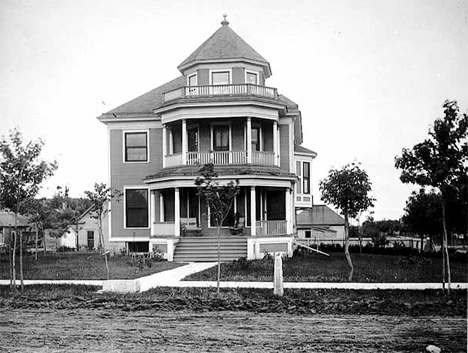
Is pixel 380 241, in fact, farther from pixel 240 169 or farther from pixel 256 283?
pixel 256 283

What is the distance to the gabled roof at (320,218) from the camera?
58.5m

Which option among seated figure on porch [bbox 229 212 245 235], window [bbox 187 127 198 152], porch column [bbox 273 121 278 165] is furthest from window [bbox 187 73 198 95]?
seated figure on porch [bbox 229 212 245 235]

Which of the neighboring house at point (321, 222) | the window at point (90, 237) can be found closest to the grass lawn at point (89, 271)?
the window at point (90, 237)

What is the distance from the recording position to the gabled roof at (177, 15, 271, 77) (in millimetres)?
27844

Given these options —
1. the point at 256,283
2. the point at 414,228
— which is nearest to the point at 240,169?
the point at 256,283

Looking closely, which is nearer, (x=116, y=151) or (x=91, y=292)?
(x=91, y=292)

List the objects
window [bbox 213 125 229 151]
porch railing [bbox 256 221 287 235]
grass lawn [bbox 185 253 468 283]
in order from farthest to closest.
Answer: window [bbox 213 125 229 151], porch railing [bbox 256 221 287 235], grass lawn [bbox 185 253 468 283]

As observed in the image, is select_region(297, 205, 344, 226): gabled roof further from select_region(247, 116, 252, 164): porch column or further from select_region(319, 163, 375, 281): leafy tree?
select_region(319, 163, 375, 281): leafy tree

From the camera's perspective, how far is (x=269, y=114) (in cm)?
2670

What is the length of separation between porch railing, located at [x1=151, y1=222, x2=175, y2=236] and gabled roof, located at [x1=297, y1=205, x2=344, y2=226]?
108 ft

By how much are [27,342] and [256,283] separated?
8.02 metres

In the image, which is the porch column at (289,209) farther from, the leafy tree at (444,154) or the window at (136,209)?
the leafy tree at (444,154)

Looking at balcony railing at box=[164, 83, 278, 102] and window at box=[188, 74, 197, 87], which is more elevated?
window at box=[188, 74, 197, 87]

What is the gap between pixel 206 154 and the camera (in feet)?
87.7
